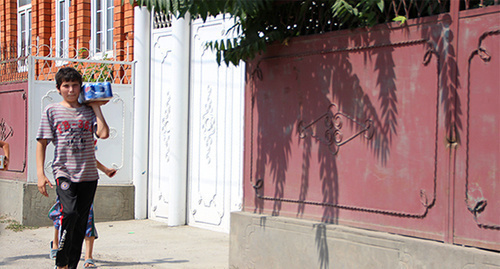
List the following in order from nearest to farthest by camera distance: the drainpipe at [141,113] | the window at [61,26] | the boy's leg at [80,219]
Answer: the boy's leg at [80,219] < the drainpipe at [141,113] < the window at [61,26]

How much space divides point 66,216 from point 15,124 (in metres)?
4.97

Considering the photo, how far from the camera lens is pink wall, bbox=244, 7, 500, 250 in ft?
14.1

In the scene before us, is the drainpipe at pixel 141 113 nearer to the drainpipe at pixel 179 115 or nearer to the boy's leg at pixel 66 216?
the drainpipe at pixel 179 115

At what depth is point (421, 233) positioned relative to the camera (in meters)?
4.54

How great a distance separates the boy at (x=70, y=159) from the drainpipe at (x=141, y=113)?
4.06 m

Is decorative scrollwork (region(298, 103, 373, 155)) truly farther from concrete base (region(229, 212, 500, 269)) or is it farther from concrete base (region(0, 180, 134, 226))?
concrete base (region(0, 180, 134, 226))

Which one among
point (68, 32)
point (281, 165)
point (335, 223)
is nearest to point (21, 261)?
point (281, 165)

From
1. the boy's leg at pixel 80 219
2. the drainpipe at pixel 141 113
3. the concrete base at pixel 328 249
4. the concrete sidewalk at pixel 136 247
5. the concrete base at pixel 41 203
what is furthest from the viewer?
the drainpipe at pixel 141 113

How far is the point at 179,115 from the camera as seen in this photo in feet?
28.7

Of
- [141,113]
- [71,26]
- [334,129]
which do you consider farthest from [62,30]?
[334,129]

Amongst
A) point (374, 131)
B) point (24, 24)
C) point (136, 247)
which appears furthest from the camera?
point (24, 24)

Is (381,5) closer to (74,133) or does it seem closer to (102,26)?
(74,133)

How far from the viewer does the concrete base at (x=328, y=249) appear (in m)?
4.28

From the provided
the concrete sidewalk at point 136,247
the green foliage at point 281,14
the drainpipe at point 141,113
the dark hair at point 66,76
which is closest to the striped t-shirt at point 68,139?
the dark hair at point 66,76
